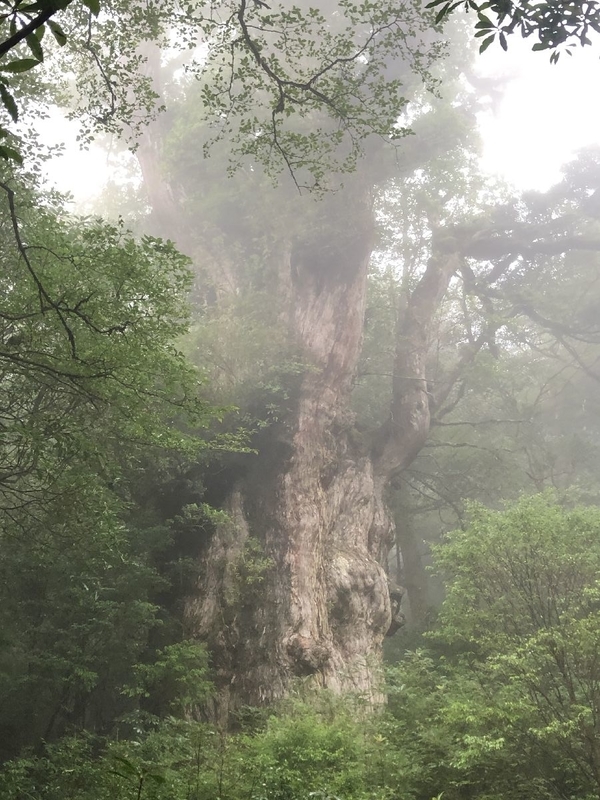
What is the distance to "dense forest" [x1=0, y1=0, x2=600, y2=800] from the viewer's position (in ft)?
17.9

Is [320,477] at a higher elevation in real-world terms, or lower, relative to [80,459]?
higher

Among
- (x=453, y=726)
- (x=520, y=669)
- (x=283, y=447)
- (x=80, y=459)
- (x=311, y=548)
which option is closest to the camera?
(x=520, y=669)

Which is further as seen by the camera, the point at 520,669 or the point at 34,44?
the point at 520,669

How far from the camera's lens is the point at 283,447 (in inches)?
439

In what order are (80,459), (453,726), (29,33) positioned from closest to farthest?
(29,33) → (453,726) → (80,459)

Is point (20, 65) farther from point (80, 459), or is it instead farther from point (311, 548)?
point (311, 548)

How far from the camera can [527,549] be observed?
7.05 metres

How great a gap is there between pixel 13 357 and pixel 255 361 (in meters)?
7.76

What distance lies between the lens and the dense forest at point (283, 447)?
17.9ft

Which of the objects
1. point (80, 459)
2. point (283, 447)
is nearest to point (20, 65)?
point (80, 459)

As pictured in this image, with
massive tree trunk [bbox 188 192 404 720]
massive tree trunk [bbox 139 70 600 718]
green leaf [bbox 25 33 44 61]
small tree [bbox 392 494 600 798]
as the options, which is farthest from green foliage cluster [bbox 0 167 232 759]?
green leaf [bbox 25 33 44 61]

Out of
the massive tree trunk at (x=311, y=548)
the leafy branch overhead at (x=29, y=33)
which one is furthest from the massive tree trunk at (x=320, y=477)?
the leafy branch overhead at (x=29, y=33)

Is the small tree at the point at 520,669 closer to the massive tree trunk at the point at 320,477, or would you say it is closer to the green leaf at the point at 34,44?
the massive tree trunk at the point at 320,477

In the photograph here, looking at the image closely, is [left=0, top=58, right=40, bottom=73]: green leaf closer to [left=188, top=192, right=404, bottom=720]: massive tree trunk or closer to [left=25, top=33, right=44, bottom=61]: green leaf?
[left=25, top=33, right=44, bottom=61]: green leaf
